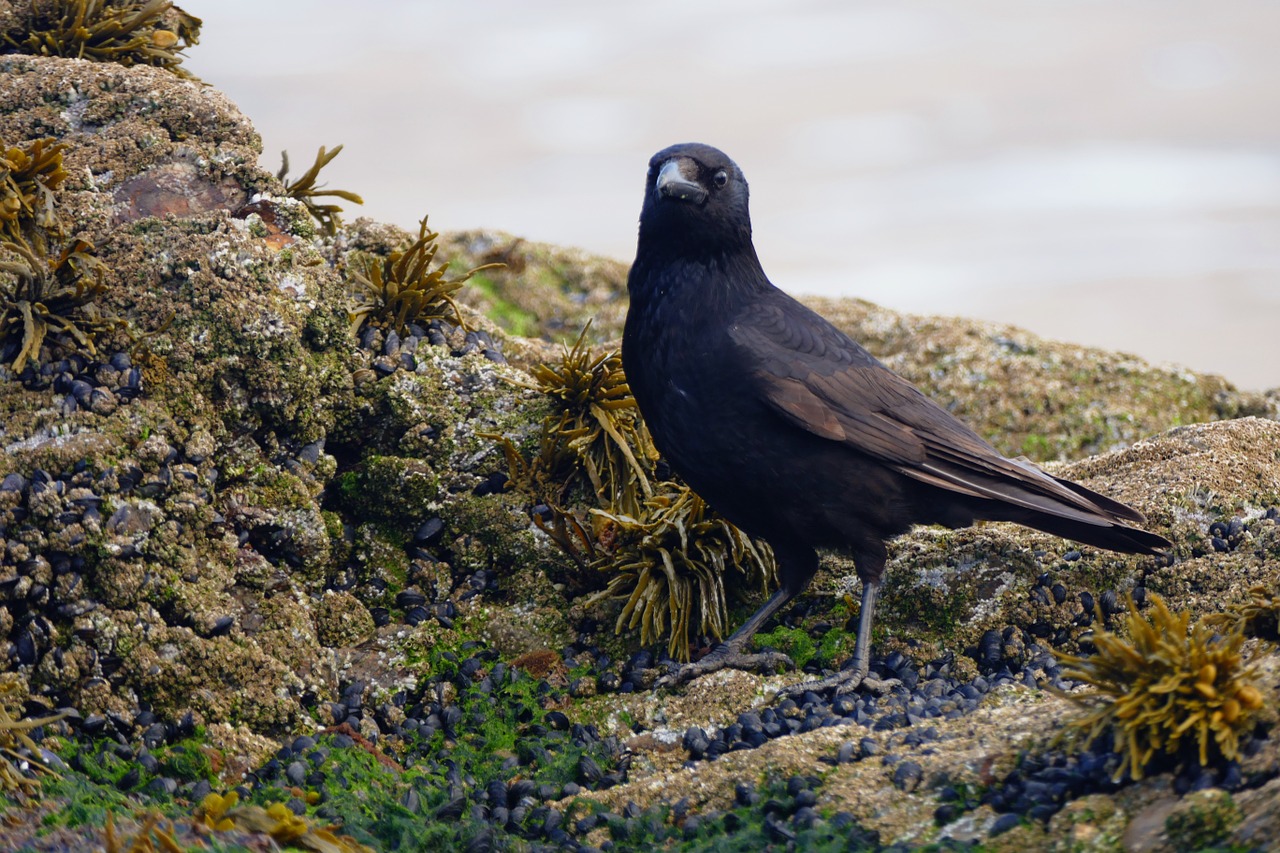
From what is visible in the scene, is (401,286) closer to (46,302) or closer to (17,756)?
(46,302)

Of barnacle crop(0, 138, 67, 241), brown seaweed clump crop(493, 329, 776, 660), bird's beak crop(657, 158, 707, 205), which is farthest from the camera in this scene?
brown seaweed clump crop(493, 329, 776, 660)

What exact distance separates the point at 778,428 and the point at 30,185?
153 inches

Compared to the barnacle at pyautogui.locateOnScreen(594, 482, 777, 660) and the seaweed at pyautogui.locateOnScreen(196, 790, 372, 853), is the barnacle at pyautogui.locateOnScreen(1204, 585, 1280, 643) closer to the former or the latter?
the barnacle at pyautogui.locateOnScreen(594, 482, 777, 660)

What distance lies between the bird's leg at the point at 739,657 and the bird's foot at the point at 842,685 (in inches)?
8.8

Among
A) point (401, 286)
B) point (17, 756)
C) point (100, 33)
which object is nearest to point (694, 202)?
point (401, 286)

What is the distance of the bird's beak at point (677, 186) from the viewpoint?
549 cm

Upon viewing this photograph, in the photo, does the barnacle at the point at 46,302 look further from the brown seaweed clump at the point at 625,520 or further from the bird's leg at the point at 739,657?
the bird's leg at the point at 739,657

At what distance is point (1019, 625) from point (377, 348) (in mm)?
3640

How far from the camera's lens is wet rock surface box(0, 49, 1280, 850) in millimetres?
4246

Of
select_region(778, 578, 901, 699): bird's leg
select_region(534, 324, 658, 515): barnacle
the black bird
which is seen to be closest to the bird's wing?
the black bird

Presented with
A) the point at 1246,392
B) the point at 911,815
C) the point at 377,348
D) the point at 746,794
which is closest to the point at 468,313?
the point at 377,348

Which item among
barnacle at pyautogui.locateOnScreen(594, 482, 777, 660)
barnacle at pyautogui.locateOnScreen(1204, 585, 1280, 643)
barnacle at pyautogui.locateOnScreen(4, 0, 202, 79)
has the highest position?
barnacle at pyautogui.locateOnScreen(4, 0, 202, 79)

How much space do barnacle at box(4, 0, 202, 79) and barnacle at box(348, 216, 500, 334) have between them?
208 centimetres

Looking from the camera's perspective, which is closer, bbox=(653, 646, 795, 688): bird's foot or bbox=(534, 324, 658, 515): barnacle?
bbox=(653, 646, 795, 688): bird's foot
